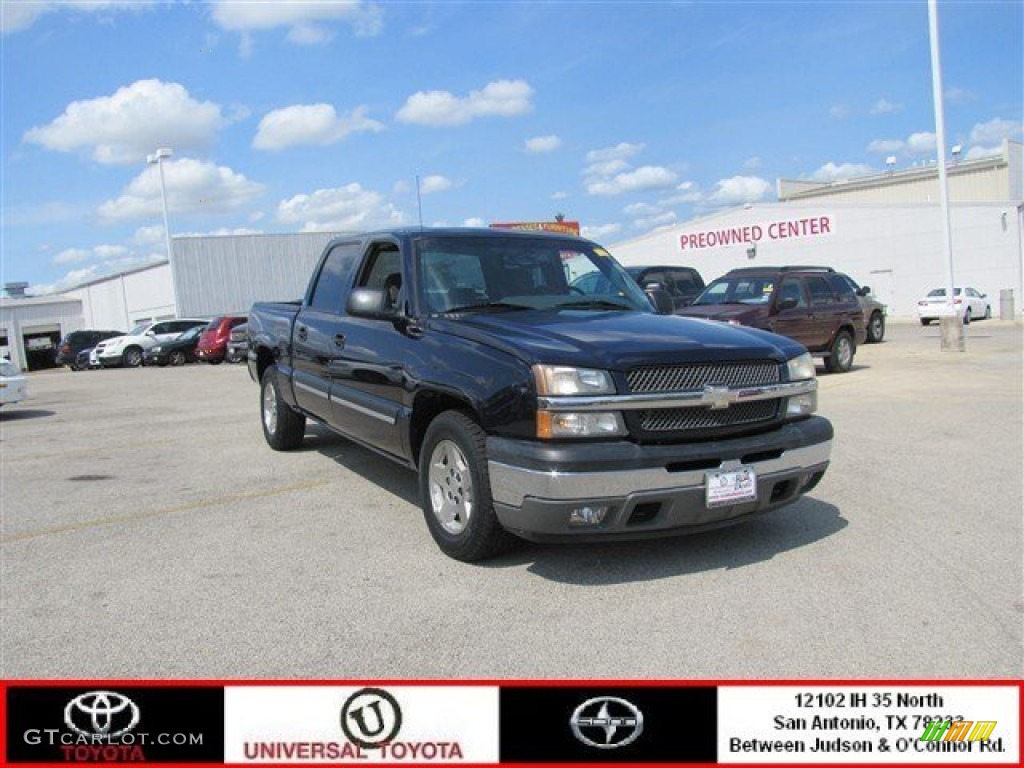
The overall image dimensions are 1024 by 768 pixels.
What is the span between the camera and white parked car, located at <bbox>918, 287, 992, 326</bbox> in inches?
1119

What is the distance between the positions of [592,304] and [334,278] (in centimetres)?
227

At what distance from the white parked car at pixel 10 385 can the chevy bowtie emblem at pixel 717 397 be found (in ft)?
38.4

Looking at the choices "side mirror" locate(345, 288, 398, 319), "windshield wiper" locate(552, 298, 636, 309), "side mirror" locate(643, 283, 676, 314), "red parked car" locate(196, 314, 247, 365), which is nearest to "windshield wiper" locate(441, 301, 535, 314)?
"windshield wiper" locate(552, 298, 636, 309)

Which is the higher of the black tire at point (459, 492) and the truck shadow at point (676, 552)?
the black tire at point (459, 492)

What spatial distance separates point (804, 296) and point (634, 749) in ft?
40.5

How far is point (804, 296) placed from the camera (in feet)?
45.6

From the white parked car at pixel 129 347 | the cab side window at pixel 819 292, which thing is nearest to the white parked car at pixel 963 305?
the cab side window at pixel 819 292

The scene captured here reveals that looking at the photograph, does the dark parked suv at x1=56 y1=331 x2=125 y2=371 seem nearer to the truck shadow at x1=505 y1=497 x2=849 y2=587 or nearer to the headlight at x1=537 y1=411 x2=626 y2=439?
the truck shadow at x1=505 y1=497 x2=849 y2=587

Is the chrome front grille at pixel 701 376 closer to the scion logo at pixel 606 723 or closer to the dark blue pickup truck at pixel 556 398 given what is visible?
the dark blue pickup truck at pixel 556 398

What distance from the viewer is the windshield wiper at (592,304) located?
17.2 feet

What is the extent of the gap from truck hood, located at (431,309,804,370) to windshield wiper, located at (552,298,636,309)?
0.48 feet

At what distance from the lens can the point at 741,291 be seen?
1382 centimetres

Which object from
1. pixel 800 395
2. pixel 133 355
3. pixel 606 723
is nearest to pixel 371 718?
pixel 606 723

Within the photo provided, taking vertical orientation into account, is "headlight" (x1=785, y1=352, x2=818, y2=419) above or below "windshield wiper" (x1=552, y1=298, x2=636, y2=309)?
below
